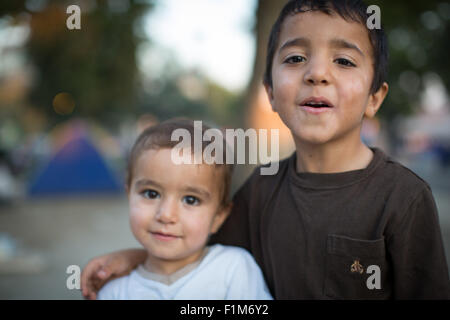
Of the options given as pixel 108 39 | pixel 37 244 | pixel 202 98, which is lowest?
pixel 37 244

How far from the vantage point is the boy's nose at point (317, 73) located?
132cm

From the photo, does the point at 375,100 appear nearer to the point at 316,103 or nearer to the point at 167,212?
the point at 316,103

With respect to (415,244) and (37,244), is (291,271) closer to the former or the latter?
(415,244)

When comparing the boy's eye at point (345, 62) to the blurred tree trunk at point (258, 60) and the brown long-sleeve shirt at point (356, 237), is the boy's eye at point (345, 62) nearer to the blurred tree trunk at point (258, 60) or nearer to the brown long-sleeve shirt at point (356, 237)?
the brown long-sleeve shirt at point (356, 237)

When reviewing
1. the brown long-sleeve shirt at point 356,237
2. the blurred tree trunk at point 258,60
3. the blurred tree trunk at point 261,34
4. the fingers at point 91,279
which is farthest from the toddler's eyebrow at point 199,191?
the blurred tree trunk at point 261,34

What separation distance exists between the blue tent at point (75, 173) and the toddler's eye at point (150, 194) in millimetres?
9388

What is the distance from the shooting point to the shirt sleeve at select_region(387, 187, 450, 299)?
4.06 ft

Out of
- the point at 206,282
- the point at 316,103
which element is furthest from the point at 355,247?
the point at 206,282

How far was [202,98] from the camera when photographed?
145 feet

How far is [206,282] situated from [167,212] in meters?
0.32

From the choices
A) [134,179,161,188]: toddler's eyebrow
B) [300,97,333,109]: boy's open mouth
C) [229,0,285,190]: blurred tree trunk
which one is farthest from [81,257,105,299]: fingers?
[229,0,285,190]: blurred tree trunk

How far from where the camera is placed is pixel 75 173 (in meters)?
10.6
